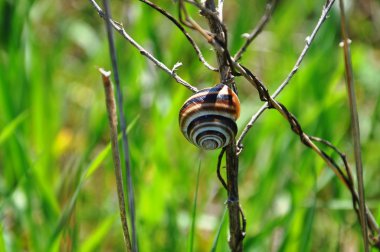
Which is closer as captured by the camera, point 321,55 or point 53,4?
point 321,55

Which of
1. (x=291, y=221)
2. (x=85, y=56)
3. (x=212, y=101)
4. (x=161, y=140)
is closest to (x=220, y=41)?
(x=212, y=101)

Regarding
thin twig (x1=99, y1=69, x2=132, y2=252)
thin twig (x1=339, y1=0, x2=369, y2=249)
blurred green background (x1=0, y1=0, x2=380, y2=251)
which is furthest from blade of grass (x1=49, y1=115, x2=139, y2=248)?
thin twig (x1=339, y1=0, x2=369, y2=249)

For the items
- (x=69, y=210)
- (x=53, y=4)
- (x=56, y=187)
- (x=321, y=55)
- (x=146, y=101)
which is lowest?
(x=69, y=210)

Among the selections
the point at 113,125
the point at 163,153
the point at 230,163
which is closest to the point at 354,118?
the point at 230,163

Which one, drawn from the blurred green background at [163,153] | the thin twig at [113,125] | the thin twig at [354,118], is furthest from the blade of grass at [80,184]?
the thin twig at [354,118]

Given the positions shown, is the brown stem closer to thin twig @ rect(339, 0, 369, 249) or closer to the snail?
the snail

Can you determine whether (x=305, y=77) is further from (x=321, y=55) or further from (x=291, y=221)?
(x=291, y=221)
